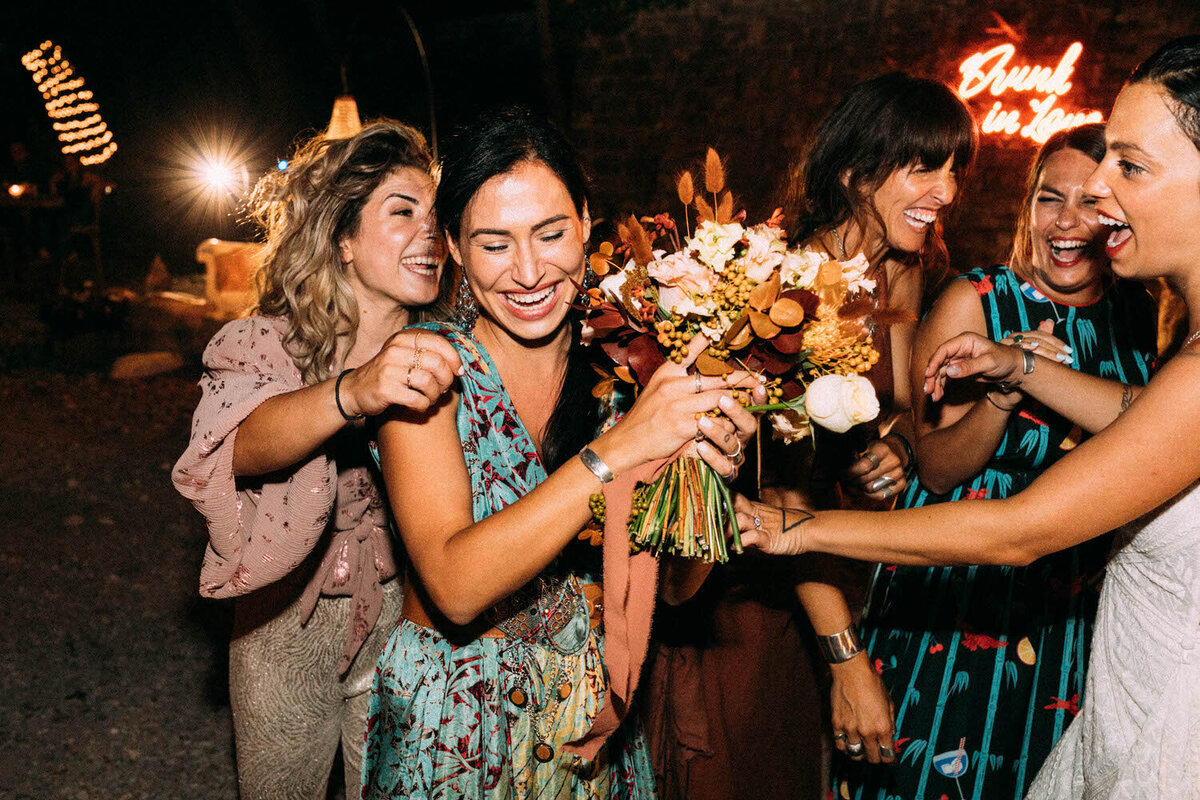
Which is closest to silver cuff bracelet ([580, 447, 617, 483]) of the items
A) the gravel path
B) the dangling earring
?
the dangling earring

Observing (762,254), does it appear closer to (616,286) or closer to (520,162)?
(616,286)

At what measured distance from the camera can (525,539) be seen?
1647 millimetres

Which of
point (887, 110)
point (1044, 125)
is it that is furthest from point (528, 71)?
point (887, 110)

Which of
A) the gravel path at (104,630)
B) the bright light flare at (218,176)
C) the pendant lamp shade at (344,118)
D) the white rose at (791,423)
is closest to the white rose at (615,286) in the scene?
the white rose at (791,423)

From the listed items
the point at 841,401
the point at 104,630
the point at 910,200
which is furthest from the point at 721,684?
the point at 104,630

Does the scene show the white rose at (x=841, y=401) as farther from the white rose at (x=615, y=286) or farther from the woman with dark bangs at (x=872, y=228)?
the woman with dark bangs at (x=872, y=228)

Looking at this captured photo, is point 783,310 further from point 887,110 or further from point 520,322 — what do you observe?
point 887,110

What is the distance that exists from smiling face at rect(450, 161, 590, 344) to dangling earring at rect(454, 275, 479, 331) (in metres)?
0.04

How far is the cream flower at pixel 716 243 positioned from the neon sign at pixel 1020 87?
7.39m

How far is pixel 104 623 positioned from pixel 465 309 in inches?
153

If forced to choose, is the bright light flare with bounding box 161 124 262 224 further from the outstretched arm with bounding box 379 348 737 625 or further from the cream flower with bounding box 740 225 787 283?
the cream flower with bounding box 740 225 787 283

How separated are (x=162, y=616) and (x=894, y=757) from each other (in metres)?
4.21

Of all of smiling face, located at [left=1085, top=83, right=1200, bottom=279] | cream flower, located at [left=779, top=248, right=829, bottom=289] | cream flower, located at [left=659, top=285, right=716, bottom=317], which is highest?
smiling face, located at [left=1085, top=83, right=1200, bottom=279]

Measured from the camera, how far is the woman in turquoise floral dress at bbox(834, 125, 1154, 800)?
2.42 meters
